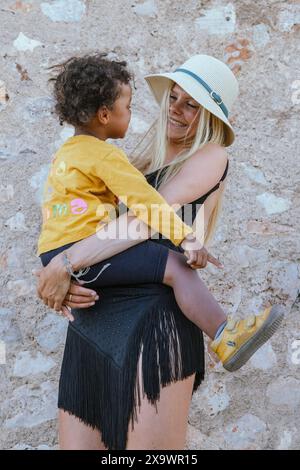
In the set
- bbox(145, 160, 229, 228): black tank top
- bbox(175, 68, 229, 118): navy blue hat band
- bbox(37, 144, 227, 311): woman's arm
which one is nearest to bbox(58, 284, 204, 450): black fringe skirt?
bbox(37, 144, 227, 311): woman's arm

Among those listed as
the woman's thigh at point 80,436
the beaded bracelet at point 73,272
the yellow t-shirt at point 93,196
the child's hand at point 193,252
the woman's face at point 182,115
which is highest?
the woman's face at point 182,115

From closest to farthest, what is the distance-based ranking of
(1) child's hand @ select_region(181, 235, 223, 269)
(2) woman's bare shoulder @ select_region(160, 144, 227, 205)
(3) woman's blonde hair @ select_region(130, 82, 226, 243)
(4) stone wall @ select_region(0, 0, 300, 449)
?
(1) child's hand @ select_region(181, 235, 223, 269), (2) woman's bare shoulder @ select_region(160, 144, 227, 205), (3) woman's blonde hair @ select_region(130, 82, 226, 243), (4) stone wall @ select_region(0, 0, 300, 449)

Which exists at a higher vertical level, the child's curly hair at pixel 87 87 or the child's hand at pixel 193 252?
the child's curly hair at pixel 87 87

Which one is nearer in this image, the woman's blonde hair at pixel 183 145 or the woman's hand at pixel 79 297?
the woman's hand at pixel 79 297

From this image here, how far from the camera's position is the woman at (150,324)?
7.54 feet

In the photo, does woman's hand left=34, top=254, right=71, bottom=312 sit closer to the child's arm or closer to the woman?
the woman

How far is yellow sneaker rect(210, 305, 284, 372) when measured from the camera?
2.27 meters

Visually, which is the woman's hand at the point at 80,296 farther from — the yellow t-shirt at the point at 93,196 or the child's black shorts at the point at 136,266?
the yellow t-shirt at the point at 93,196

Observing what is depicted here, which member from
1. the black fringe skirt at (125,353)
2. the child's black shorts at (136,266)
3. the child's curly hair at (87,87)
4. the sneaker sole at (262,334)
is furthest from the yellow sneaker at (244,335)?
the child's curly hair at (87,87)

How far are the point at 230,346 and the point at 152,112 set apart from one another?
5.53 ft

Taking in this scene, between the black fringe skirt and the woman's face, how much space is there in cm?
57

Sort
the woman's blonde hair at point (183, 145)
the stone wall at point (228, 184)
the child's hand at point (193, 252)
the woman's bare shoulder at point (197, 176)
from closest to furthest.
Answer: the child's hand at point (193, 252)
the woman's bare shoulder at point (197, 176)
the woman's blonde hair at point (183, 145)
the stone wall at point (228, 184)

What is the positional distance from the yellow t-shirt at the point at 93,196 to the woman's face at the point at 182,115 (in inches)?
11.7
